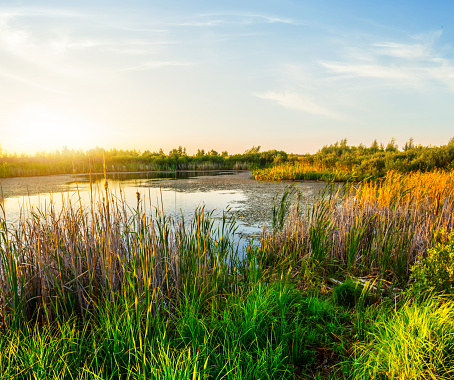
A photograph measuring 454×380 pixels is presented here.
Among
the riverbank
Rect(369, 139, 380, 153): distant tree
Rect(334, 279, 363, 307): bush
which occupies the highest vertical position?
Rect(369, 139, 380, 153): distant tree

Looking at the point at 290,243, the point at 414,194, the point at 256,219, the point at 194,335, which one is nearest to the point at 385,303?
the point at 290,243

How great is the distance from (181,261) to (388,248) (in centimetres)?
238

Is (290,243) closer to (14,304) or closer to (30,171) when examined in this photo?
(14,304)

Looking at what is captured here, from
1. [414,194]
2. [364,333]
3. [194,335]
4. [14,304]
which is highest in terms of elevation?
[414,194]

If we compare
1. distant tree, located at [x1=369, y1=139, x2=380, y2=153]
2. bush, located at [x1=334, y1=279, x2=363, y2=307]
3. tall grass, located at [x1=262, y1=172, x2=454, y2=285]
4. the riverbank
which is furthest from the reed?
distant tree, located at [x1=369, y1=139, x2=380, y2=153]

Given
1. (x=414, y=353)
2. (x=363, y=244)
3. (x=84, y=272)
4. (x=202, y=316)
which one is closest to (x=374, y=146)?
(x=363, y=244)

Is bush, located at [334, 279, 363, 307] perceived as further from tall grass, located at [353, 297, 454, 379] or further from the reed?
the reed

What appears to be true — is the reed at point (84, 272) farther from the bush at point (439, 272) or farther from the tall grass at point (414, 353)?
the bush at point (439, 272)

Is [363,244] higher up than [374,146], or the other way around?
[374,146]

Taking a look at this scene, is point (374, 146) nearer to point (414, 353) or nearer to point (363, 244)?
point (363, 244)

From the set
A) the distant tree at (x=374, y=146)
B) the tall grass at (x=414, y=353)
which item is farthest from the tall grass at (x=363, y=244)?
the distant tree at (x=374, y=146)

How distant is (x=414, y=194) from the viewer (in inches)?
204

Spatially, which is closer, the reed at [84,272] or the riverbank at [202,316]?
the riverbank at [202,316]

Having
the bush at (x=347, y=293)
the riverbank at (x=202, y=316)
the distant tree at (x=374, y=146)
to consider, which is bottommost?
the bush at (x=347, y=293)
